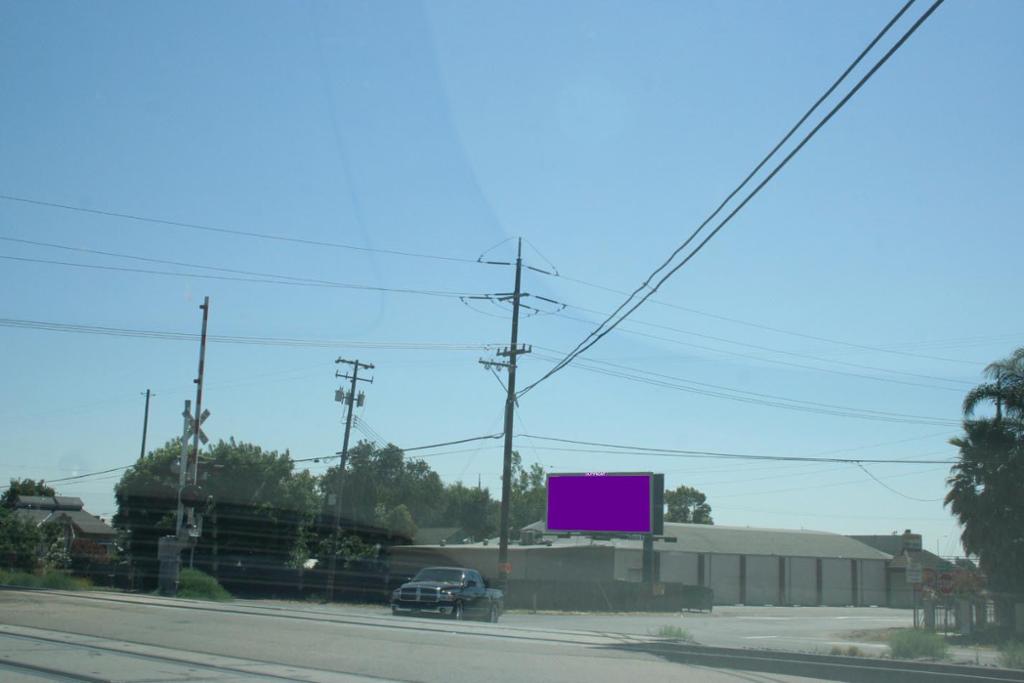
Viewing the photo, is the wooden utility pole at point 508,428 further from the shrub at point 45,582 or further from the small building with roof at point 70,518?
the small building with roof at point 70,518

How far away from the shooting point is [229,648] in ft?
53.4

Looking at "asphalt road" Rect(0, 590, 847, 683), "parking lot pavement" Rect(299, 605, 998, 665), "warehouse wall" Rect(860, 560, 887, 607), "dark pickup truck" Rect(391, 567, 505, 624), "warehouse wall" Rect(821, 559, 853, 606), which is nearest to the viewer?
"asphalt road" Rect(0, 590, 847, 683)

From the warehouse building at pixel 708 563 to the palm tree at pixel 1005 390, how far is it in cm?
2193

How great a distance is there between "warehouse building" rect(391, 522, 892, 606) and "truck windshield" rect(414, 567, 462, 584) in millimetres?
18805

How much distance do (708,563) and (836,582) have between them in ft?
42.5

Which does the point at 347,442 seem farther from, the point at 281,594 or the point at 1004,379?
the point at 1004,379

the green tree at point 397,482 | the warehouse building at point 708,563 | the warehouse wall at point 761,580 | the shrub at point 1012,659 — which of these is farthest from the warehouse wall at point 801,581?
the shrub at point 1012,659

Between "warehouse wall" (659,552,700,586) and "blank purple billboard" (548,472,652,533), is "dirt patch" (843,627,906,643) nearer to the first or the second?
"blank purple billboard" (548,472,652,533)

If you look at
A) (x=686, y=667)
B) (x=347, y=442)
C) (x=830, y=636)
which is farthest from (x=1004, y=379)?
(x=347, y=442)

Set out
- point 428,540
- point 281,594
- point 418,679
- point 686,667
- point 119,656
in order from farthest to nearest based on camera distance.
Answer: point 428,540 → point 281,594 → point 686,667 → point 119,656 → point 418,679

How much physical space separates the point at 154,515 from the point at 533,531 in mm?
27349

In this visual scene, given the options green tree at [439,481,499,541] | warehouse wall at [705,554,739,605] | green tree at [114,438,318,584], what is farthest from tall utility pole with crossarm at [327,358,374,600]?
green tree at [439,481,499,541]

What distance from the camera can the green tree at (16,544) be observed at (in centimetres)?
4817

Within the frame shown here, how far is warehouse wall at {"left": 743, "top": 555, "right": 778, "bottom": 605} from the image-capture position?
70.0m
